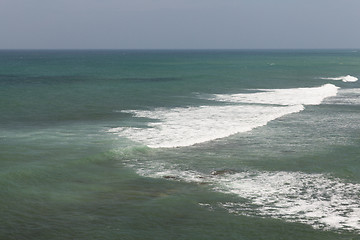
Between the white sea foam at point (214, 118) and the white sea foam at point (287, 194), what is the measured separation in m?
5.58

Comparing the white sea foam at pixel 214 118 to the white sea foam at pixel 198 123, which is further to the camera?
the white sea foam at pixel 214 118

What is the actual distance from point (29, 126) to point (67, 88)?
26.5 meters

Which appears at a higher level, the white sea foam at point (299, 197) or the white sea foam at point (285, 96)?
the white sea foam at point (285, 96)

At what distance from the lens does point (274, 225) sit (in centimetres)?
1453

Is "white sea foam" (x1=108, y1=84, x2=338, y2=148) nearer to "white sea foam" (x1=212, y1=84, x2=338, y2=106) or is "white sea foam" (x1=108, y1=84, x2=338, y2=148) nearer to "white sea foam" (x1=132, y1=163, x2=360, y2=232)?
"white sea foam" (x1=212, y1=84, x2=338, y2=106)

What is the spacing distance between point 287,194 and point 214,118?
54.4ft

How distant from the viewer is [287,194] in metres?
17.4

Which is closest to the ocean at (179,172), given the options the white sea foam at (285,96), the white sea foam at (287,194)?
the white sea foam at (287,194)

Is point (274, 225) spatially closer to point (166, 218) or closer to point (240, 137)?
point (166, 218)

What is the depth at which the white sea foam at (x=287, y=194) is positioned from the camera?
15.1 meters

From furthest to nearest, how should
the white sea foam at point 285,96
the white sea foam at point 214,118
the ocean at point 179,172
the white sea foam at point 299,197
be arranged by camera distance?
the white sea foam at point 285,96
the white sea foam at point 214,118
the white sea foam at point 299,197
the ocean at point 179,172

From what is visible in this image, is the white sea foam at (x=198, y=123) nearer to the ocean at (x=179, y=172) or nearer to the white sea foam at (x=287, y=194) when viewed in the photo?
the ocean at (x=179, y=172)

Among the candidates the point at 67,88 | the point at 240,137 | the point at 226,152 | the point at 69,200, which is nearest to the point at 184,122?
the point at 240,137

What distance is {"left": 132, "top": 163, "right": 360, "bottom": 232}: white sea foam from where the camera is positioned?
15.1 m
